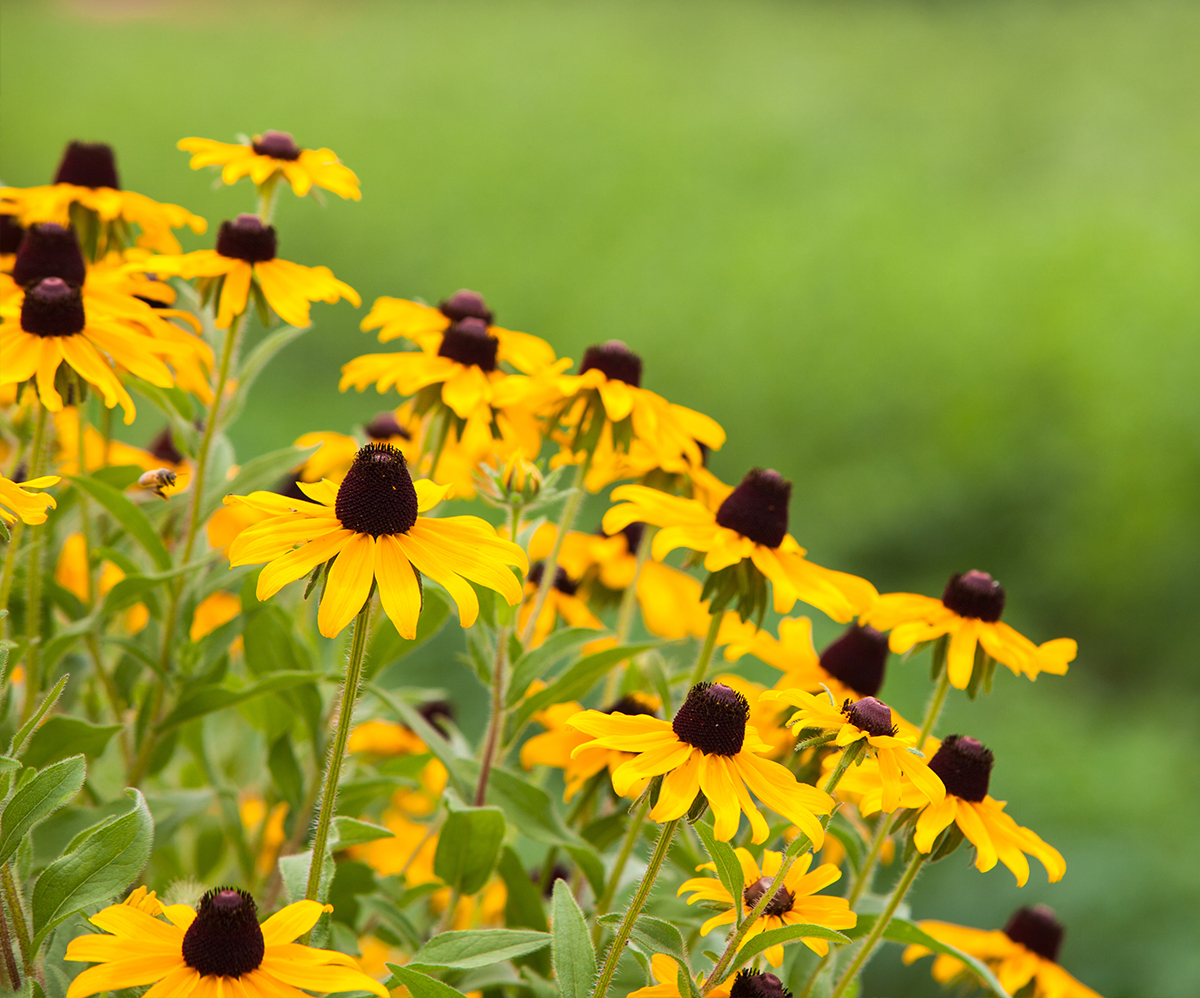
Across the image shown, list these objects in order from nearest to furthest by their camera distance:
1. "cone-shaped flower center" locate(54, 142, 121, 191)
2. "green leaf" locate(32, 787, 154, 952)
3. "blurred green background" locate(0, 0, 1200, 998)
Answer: "green leaf" locate(32, 787, 154, 952)
"cone-shaped flower center" locate(54, 142, 121, 191)
"blurred green background" locate(0, 0, 1200, 998)

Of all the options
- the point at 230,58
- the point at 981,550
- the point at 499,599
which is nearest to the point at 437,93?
the point at 230,58

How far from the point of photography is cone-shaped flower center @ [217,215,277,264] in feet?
2.56

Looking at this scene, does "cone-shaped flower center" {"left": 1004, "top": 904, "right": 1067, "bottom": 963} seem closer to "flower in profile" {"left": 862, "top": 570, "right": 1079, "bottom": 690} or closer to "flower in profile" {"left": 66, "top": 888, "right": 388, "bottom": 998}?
"flower in profile" {"left": 862, "top": 570, "right": 1079, "bottom": 690}

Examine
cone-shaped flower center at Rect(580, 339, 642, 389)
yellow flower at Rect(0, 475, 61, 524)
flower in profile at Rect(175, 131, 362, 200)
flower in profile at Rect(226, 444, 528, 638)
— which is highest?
flower in profile at Rect(175, 131, 362, 200)

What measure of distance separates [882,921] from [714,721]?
0.17 metres

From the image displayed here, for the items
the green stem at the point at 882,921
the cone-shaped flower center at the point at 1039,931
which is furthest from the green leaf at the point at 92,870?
the cone-shaped flower center at the point at 1039,931

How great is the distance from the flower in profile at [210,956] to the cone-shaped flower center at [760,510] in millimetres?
336

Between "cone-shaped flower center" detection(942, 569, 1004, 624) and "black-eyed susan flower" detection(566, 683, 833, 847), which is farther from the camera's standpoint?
"cone-shaped flower center" detection(942, 569, 1004, 624)

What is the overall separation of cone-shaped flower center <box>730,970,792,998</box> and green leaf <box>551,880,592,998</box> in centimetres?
6

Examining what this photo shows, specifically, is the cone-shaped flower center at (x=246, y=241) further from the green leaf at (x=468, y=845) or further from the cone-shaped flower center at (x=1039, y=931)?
the cone-shaped flower center at (x=1039, y=931)

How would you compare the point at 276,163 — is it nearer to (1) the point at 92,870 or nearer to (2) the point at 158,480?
(2) the point at 158,480

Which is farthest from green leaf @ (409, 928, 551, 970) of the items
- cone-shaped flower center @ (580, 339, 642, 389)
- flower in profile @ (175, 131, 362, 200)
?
flower in profile @ (175, 131, 362, 200)

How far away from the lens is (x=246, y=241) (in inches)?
30.8

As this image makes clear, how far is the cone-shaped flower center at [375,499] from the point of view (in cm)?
51
